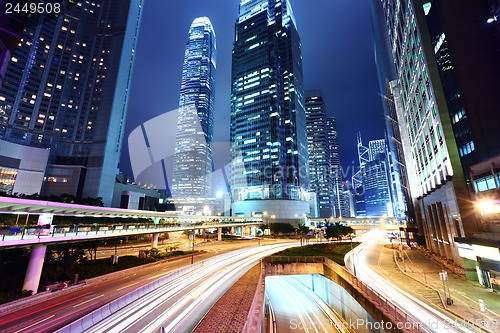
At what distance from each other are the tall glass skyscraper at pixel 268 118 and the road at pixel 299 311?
7444 cm

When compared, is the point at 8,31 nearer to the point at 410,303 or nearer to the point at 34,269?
the point at 34,269

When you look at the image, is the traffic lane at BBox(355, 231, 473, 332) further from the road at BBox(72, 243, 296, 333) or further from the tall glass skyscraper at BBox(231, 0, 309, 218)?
the tall glass skyscraper at BBox(231, 0, 309, 218)

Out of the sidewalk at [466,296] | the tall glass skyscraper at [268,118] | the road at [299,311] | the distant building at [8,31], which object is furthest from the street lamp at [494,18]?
the tall glass skyscraper at [268,118]

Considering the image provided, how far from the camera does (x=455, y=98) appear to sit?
33.4 meters

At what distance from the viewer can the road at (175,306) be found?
45.0 ft

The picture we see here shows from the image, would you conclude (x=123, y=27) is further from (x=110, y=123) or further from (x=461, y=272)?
(x=461, y=272)

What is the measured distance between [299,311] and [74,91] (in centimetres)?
13645

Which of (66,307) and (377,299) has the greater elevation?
(377,299)

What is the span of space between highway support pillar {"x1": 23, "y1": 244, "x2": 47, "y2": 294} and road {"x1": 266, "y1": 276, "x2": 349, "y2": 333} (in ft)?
82.5

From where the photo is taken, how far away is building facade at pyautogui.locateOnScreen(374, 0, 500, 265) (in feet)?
99.4

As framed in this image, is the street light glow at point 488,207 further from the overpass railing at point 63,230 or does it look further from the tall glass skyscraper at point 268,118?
the tall glass skyscraper at point 268,118

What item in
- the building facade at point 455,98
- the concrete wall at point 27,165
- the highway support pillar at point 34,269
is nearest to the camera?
the highway support pillar at point 34,269

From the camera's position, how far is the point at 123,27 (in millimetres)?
113438

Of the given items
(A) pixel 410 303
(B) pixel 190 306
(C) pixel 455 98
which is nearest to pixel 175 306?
(B) pixel 190 306
